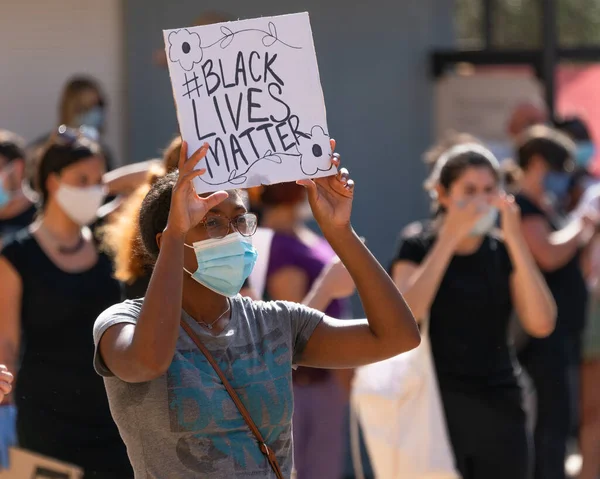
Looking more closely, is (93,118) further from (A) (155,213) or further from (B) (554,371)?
(A) (155,213)

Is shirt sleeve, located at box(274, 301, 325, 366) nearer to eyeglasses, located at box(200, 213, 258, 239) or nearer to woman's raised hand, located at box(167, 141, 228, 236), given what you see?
eyeglasses, located at box(200, 213, 258, 239)

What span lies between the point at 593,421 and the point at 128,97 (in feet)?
10.3

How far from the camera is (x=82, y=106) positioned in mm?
6438

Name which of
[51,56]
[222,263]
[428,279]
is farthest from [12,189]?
[222,263]

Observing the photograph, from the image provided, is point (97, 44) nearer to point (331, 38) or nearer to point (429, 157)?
point (331, 38)

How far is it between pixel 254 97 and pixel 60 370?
1.86 meters

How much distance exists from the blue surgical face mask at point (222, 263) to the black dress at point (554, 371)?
11.4 ft

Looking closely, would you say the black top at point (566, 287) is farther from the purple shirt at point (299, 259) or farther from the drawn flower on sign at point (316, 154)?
the drawn flower on sign at point (316, 154)

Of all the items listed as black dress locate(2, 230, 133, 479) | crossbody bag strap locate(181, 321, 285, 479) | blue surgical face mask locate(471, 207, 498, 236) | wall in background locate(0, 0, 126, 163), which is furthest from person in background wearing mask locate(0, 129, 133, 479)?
wall in background locate(0, 0, 126, 163)

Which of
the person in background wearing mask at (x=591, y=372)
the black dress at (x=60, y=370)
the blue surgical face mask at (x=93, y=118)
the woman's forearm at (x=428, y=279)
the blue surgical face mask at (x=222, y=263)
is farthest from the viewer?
the person in background wearing mask at (x=591, y=372)

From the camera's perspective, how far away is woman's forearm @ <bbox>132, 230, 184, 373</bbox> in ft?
8.93

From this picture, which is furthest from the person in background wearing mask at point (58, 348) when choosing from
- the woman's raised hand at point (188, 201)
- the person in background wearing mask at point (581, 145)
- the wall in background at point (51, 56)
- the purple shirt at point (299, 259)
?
the person in background wearing mask at point (581, 145)

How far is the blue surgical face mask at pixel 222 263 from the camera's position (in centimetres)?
297

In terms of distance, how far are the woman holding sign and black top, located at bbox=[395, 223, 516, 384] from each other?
1863mm
